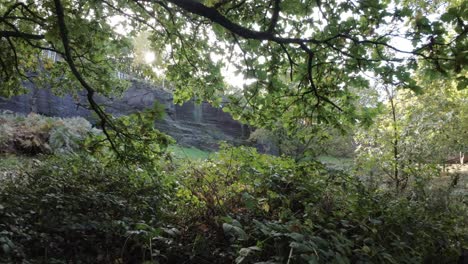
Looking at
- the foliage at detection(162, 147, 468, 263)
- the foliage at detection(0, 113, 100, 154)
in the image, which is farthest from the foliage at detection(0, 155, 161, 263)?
the foliage at detection(0, 113, 100, 154)

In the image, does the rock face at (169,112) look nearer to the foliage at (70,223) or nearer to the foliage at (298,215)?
the foliage at (70,223)

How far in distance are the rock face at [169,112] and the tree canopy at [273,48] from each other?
1591cm

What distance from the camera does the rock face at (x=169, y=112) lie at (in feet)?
70.6

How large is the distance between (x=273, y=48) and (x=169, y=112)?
72.3 ft

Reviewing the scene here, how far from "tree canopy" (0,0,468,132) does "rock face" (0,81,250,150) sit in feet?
52.2

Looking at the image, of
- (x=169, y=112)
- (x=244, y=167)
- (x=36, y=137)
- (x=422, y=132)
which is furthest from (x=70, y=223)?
(x=169, y=112)

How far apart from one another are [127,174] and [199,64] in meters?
2.08

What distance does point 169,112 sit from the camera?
84.0ft

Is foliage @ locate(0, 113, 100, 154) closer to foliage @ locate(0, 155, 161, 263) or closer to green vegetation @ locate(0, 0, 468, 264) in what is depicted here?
green vegetation @ locate(0, 0, 468, 264)

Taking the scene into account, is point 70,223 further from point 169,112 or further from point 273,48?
point 169,112

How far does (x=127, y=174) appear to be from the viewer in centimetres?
538

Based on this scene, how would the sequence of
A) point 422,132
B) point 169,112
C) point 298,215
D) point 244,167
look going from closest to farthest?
point 298,215, point 244,167, point 422,132, point 169,112

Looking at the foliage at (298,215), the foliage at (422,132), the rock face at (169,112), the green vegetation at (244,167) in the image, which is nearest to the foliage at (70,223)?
the green vegetation at (244,167)

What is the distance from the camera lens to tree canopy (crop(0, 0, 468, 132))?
10.5 ft
